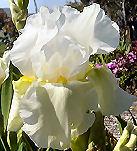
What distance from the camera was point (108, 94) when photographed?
0.56 metres

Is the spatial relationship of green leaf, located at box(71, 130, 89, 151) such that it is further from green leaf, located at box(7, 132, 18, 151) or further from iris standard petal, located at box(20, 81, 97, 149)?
green leaf, located at box(7, 132, 18, 151)

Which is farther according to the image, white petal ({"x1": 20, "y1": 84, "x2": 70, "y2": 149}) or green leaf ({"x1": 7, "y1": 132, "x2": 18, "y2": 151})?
green leaf ({"x1": 7, "y1": 132, "x2": 18, "y2": 151})

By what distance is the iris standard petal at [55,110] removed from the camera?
0.52m

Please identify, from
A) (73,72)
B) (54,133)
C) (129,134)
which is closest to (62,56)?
(73,72)

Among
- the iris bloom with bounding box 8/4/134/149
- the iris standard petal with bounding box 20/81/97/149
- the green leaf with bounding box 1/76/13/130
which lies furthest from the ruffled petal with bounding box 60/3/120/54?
the green leaf with bounding box 1/76/13/130

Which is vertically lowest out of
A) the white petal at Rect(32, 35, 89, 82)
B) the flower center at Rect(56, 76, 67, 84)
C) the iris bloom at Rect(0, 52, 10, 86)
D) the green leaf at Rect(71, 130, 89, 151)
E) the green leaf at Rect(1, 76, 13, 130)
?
the green leaf at Rect(1, 76, 13, 130)

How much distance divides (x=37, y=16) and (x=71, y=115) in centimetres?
21

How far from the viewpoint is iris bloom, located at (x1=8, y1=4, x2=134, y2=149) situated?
0.53 m

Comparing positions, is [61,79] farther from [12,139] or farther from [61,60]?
[12,139]

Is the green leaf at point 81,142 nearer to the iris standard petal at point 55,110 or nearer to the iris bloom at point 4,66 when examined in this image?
the iris standard petal at point 55,110

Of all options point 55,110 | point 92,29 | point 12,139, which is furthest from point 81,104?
point 12,139

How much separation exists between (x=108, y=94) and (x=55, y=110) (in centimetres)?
11

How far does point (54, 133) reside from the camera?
53 cm

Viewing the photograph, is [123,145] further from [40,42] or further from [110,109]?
[40,42]
